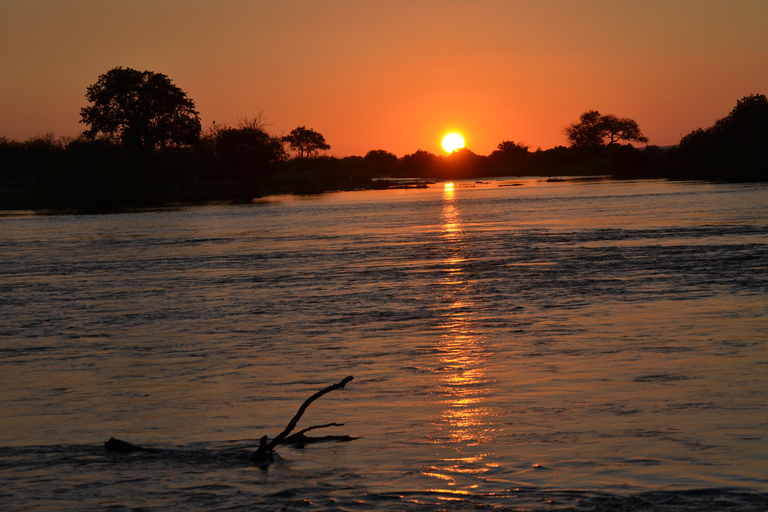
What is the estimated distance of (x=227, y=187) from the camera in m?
136

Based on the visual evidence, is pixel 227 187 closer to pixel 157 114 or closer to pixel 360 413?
pixel 157 114

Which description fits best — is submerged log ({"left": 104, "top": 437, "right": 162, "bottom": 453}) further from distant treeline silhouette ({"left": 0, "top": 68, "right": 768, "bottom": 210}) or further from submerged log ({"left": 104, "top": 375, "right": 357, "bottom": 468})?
distant treeline silhouette ({"left": 0, "top": 68, "right": 768, "bottom": 210})

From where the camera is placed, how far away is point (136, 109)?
456ft

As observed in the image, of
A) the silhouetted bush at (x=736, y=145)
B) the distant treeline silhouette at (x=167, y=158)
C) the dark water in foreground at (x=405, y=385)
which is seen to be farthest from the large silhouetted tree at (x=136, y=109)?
the dark water in foreground at (x=405, y=385)

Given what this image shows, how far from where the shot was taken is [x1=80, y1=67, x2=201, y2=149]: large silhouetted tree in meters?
137

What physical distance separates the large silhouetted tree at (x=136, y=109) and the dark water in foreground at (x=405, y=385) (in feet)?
380

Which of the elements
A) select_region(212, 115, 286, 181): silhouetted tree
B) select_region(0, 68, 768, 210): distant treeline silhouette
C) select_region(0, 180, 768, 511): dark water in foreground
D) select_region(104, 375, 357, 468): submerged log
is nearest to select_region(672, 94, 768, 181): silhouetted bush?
select_region(0, 68, 768, 210): distant treeline silhouette

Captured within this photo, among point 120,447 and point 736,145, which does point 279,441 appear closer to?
point 120,447

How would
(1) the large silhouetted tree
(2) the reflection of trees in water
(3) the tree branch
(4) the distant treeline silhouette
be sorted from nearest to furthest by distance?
(3) the tree branch → (2) the reflection of trees in water → (4) the distant treeline silhouette → (1) the large silhouetted tree

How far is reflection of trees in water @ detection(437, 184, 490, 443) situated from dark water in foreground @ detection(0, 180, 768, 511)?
0.05 meters

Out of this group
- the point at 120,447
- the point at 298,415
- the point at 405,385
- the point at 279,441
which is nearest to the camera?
the point at 298,415

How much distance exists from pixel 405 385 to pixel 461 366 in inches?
50.8

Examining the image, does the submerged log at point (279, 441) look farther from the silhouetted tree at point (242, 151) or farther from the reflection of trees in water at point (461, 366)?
the silhouetted tree at point (242, 151)

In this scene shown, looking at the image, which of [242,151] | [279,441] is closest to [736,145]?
[242,151]
